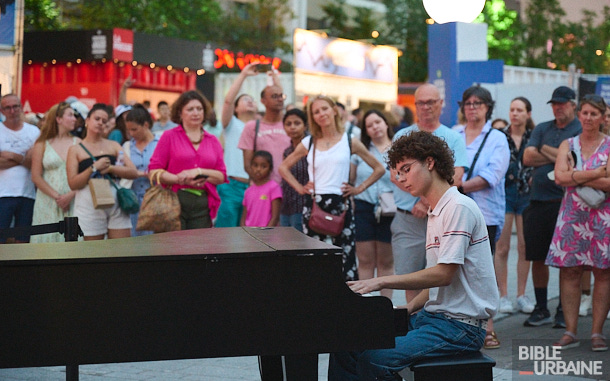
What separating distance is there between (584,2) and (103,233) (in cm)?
3012

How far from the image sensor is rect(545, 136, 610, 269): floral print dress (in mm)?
6922

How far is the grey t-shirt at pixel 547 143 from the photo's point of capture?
26.1ft

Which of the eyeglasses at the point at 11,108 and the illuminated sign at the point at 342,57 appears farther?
the illuminated sign at the point at 342,57

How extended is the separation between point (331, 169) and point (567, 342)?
90.5 inches

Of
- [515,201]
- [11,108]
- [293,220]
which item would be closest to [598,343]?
[515,201]

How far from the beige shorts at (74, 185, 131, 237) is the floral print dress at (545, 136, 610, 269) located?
12.1 feet

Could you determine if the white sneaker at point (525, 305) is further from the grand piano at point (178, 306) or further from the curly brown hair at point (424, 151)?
the grand piano at point (178, 306)

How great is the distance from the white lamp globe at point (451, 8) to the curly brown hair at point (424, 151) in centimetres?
408

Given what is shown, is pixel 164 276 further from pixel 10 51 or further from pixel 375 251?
pixel 10 51

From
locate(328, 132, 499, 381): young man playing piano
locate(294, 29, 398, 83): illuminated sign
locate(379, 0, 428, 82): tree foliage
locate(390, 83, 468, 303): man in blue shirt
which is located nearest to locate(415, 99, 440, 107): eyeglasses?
locate(390, 83, 468, 303): man in blue shirt

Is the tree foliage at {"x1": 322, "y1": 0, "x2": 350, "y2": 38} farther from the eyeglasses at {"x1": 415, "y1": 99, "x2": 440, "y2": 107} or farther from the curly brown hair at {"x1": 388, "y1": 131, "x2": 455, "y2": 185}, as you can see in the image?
the curly brown hair at {"x1": 388, "y1": 131, "x2": 455, "y2": 185}

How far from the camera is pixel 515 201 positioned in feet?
30.4

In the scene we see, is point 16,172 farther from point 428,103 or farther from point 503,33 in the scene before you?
point 503,33

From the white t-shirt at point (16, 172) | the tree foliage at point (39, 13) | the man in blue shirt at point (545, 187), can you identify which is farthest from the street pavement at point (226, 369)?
the tree foliage at point (39, 13)
